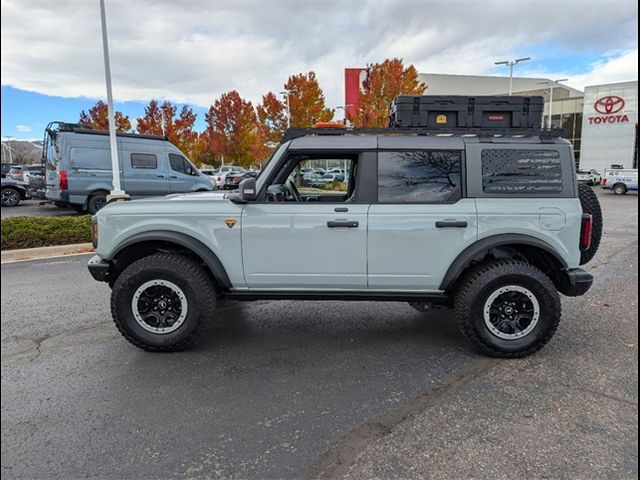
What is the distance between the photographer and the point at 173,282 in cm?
375

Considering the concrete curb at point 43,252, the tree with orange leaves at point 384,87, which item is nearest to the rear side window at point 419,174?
the concrete curb at point 43,252

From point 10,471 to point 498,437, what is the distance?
8.29 feet

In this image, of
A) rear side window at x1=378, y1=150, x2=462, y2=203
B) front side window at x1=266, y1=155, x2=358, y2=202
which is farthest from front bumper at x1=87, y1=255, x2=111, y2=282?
rear side window at x1=378, y1=150, x2=462, y2=203

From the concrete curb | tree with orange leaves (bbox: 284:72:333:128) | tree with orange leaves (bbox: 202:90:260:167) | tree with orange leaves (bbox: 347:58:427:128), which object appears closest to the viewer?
the concrete curb

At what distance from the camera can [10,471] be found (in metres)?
2.02

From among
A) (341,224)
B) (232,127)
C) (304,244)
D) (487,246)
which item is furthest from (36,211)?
(232,127)

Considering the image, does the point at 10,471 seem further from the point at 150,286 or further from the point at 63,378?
the point at 150,286

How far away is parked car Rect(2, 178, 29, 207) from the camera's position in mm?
16156

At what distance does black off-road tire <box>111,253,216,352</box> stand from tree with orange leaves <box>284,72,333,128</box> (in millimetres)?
26121

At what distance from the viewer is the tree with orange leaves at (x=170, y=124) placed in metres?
35.1

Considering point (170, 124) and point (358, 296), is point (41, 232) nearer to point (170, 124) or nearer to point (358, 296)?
point (358, 296)

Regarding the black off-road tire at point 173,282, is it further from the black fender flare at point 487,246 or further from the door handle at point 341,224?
the black fender flare at point 487,246

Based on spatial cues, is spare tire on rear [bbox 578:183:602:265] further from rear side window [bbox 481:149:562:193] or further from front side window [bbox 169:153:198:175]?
front side window [bbox 169:153:198:175]

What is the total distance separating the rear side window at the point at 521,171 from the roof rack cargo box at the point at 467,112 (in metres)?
0.42
